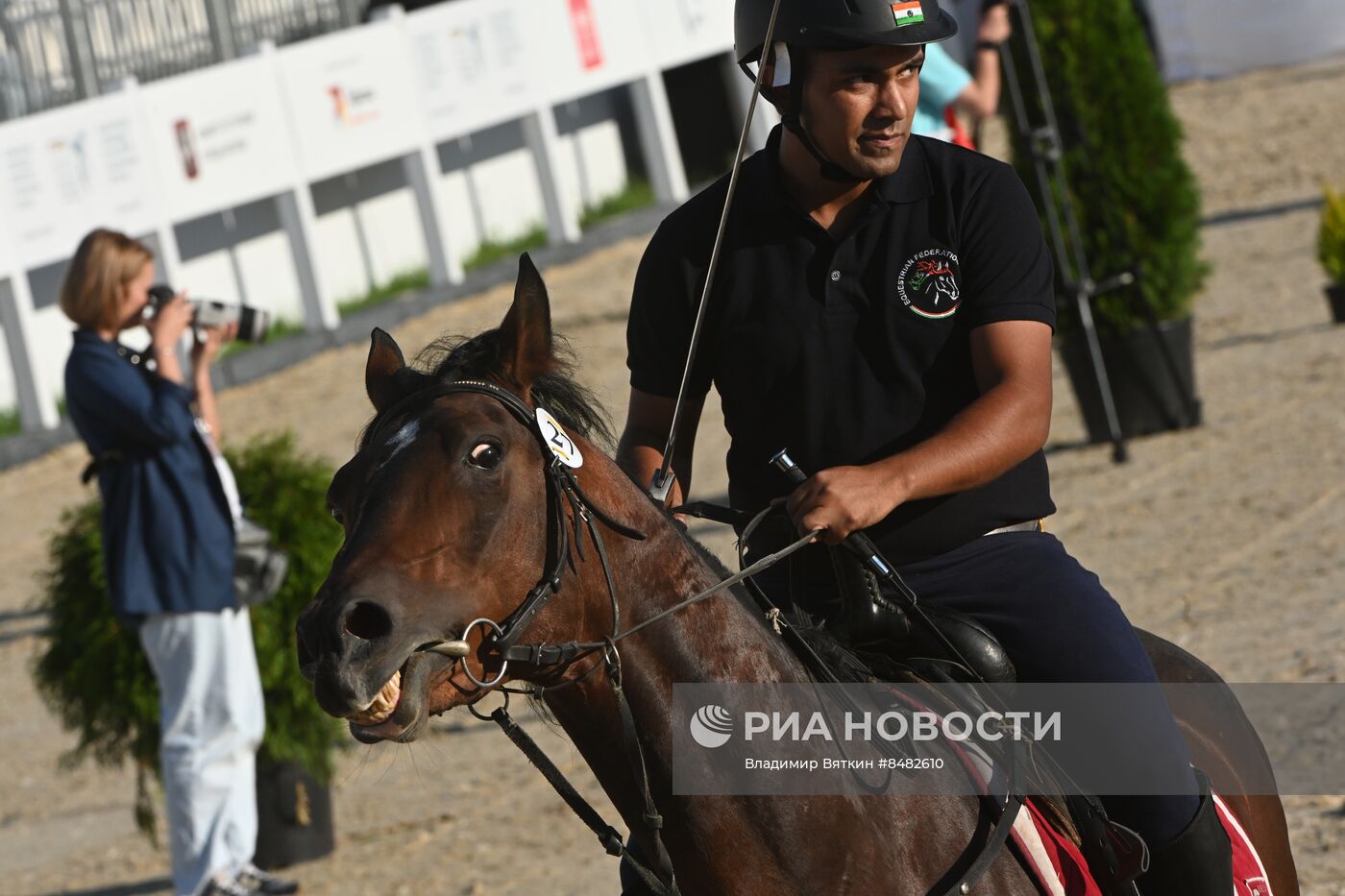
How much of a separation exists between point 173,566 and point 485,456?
13.8 ft

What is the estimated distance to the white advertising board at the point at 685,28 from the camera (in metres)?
21.5

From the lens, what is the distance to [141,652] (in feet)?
22.8

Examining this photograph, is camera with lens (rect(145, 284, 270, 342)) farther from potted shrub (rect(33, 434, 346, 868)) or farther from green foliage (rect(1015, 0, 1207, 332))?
green foliage (rect(1015, 0, 1207, 332))

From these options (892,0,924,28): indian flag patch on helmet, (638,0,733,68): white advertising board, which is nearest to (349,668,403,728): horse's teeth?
(892,0,924,28): indian flag patch on helmet

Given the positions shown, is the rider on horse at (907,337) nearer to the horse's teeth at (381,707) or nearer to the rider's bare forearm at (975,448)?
the rider's bare forearm at (975,448)

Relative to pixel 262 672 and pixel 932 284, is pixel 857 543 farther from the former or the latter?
pixel 262 672

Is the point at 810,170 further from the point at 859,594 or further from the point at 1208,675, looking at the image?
the point at 1208,675

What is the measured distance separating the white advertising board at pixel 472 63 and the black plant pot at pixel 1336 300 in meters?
10.2

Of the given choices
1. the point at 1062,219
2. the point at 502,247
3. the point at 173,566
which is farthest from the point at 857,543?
the point at 502,247

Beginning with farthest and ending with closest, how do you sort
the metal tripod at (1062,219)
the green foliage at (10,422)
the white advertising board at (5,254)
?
1. the green foliage at (10,422)
2. the white advertising board at (5,254)
3. the metal tripod at (1062,219)

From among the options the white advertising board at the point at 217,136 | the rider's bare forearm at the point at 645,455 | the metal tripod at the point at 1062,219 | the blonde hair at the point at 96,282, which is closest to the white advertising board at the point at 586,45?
the white advertising board at the point at 217,136

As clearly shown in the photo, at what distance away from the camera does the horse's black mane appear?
2654 mm

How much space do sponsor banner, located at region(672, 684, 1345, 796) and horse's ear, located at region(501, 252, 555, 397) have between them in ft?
1.76

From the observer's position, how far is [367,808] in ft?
26.4
